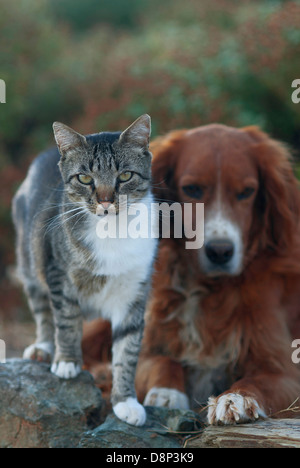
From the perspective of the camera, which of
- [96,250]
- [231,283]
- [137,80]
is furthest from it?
[137,80]

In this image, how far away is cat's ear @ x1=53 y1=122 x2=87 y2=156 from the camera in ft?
8.07

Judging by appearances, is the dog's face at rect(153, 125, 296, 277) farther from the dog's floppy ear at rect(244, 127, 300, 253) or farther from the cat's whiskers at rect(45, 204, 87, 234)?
the cat's whiskers at rect(45, 204, 87, 234)

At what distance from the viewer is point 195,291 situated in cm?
343

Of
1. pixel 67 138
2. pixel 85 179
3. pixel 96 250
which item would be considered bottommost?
pixel 96 250

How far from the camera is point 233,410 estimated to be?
2639 mm

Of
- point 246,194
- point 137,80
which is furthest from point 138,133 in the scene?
point 137,80

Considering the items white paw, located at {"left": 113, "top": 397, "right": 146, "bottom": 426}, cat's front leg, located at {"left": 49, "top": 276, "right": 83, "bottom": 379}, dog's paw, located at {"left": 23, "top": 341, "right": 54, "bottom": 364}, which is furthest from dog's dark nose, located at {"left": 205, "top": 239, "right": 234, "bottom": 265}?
dog's paw, located at {"left": 23, "top": 341, "right": 54, "bottom": 364}

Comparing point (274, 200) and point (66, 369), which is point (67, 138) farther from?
A: point (274, 200)

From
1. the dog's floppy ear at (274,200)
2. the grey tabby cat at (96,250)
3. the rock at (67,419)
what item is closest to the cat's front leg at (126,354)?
the grey tabby cat at (96,250)

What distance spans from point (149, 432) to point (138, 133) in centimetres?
135

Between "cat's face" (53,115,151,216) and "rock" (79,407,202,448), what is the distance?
97cm

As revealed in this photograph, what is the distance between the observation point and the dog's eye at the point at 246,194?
3.20m

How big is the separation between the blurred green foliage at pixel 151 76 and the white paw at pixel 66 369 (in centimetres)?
356

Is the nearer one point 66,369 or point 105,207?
point 105,207
